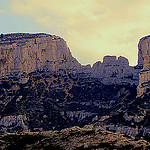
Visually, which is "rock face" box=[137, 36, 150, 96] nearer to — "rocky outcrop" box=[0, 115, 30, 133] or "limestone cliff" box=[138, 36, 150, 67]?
"limestone cliff" box=[138, 36, 150, 67]

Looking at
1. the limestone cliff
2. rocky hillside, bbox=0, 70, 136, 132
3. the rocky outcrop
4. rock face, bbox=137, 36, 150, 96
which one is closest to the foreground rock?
the rocky outcrop

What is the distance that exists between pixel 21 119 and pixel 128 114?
43.2 metres

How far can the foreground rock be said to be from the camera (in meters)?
52.1

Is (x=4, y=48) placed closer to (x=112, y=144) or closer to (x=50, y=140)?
(x=50, y=140)

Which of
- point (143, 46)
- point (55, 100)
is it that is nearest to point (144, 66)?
point (143, 46)

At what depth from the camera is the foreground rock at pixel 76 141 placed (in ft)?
171

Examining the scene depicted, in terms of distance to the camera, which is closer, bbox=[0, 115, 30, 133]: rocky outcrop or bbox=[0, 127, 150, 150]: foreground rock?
bbox=[0, 127, 150, 150]: foreground rock

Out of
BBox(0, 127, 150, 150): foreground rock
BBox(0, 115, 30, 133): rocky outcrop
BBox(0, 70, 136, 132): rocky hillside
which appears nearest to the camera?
BBox(0, 127, 150, 150): foreground rock

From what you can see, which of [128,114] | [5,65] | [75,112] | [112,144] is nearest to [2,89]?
[5,65]

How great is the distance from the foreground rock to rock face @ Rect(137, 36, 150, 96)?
88243mm

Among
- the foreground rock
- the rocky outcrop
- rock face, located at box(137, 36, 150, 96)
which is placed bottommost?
the rocky outcrop

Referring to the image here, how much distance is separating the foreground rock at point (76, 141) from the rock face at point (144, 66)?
88243 millimetres

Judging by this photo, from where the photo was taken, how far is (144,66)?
17488 cm

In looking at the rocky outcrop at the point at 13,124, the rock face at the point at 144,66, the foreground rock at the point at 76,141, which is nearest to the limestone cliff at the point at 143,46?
the rock face at the point at 144,66
